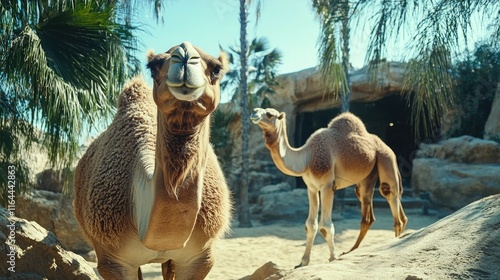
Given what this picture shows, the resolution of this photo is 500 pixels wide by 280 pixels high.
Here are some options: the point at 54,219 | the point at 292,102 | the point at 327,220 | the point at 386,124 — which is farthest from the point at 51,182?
the point at 386,124

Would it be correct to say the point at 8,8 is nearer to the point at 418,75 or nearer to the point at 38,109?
the point at 38,109

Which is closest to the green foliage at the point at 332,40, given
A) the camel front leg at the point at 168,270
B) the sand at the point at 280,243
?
the sand at the point at 280,243

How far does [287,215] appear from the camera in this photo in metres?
12.2

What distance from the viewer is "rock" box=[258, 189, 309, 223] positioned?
1227 cm

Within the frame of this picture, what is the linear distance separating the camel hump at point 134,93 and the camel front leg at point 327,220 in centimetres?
339

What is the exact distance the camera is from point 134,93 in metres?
3.49

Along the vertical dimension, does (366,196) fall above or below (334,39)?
below

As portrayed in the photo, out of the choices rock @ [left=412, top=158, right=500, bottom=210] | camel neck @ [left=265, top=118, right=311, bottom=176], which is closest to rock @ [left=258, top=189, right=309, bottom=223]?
rock @ [left=412, top=158, right=500, bottom=210]

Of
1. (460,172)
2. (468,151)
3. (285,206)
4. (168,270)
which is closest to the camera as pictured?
(168,270)

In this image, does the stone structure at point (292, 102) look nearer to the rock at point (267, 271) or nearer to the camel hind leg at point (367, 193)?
the camel hind leg at point (367, 193)

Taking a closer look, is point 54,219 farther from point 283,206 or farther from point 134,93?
point 283,206

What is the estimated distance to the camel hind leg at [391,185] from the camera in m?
6.94

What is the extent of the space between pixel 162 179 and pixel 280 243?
7.07 m

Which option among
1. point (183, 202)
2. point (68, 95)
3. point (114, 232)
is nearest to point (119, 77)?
point (68, 95)
